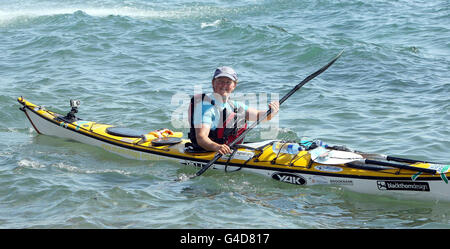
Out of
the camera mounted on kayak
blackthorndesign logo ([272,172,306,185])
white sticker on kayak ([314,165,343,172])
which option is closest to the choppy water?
blackthorndesign logo ([272,172,306,185])

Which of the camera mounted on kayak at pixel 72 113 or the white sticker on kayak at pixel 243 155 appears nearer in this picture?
the white sticker on kayak at pixel 243 155

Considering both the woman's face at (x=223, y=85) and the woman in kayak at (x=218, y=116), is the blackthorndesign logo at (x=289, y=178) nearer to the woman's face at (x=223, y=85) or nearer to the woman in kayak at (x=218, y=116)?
the woman in kayak at (x=218, y=116)

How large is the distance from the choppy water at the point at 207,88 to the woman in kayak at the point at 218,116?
18.4 inches

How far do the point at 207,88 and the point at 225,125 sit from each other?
4.17m

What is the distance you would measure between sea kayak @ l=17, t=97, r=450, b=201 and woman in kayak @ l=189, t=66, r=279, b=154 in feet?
0.80

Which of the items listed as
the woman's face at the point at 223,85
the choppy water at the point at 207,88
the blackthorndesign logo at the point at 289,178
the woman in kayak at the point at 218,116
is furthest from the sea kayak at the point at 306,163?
the woman's face at the point at 223,85

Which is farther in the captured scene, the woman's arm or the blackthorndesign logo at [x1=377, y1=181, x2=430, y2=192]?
the woman's arm

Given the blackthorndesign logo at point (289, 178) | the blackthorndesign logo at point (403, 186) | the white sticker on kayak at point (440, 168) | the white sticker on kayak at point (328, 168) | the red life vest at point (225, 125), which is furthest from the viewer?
the red life vest at point (225, 125)

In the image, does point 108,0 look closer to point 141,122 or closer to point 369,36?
point 369,36

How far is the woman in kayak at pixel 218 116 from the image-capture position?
6492 mm

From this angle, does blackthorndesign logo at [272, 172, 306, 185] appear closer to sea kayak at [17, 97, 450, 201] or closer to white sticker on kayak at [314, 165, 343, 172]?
sea kayak at [17, 97, 450, 201]

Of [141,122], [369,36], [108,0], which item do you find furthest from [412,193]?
[108,0]

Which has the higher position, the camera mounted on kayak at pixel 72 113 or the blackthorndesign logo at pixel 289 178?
the camera mounted on kayak at pixel 72 113

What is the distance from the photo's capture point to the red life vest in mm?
6656
